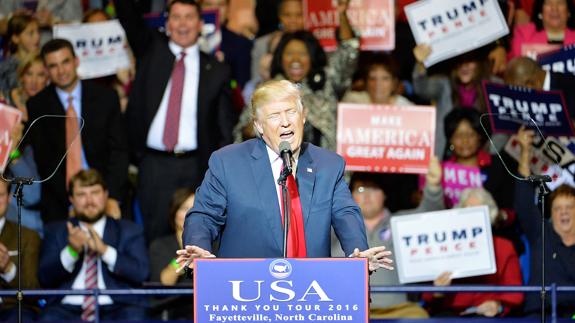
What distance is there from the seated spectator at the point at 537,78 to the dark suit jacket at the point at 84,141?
2.62 m

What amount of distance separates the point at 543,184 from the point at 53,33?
182 inches

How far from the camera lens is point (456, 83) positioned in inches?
360

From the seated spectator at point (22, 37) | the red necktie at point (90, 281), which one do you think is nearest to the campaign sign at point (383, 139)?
the red necktie at point (90, 281)

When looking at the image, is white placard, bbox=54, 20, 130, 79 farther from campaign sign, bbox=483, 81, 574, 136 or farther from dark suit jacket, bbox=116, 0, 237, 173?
campaign sign, bbox=483, 81, 574, 136

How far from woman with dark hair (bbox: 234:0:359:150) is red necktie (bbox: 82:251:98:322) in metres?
1.30

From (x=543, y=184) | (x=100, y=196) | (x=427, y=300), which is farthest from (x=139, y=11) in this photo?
(x=543, y=184)

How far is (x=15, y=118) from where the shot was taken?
7.64 metres

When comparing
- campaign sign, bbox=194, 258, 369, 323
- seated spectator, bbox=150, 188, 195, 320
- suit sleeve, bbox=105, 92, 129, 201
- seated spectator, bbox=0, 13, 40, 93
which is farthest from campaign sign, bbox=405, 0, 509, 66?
campaign sign, bbox=194, 258, 369, 323

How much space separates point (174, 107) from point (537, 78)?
2.37 meters

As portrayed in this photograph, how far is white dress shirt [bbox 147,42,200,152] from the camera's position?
8.77 m

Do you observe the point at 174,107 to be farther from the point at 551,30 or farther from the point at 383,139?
the point at 551,30

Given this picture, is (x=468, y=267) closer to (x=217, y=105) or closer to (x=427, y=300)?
(x=427, y=300)

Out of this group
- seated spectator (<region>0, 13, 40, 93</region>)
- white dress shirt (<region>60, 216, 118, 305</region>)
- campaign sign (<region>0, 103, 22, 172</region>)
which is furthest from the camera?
seated spectator (<region>0, 13, 40, 93</region>)

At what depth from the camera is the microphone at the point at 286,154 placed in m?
4.85
